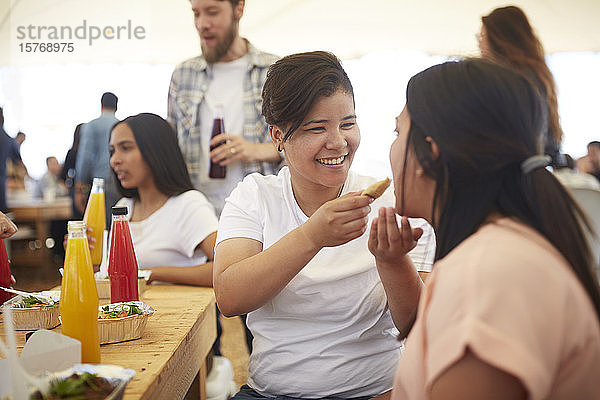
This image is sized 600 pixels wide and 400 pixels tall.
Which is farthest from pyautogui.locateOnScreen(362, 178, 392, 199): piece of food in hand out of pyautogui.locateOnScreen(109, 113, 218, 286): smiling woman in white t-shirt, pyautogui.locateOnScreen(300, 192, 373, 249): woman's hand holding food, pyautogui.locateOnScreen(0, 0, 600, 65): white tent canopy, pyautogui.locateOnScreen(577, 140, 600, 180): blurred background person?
pyautogui.locateOnScreen(577, 140, 600, 180): blurred background person

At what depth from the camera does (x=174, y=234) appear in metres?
2.28

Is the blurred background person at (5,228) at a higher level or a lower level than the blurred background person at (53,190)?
higher

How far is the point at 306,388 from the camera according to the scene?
1.44m

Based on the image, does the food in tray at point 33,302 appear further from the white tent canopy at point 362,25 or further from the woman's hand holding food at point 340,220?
the white tent canopy at point 362,25

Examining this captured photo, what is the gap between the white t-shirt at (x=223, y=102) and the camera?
2852 millimetres

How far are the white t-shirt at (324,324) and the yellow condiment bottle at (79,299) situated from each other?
0.44 meters

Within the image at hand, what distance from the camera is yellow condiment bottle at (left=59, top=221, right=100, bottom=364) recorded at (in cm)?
112

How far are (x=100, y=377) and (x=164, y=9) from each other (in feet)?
18.0

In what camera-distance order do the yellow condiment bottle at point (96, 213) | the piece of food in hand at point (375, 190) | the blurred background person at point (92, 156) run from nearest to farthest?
the piece of food in hand at point (375, 190) < the yellow condiment bottle at point (96, 213) < the blurred background person at point (92, 156)

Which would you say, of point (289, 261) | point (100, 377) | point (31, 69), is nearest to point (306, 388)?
point (289, 261)

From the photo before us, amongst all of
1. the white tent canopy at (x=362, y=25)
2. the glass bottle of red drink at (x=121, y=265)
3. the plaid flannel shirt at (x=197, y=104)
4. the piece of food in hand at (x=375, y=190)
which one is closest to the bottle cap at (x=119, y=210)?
the glass bottle of red drink at (x=121, y=265)

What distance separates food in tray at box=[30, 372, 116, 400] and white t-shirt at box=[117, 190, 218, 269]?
1311mm

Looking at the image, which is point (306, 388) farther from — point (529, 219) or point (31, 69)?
point (31, 69)

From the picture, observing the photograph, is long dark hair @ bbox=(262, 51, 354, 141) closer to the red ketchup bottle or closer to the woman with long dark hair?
the woman with long dark hair
